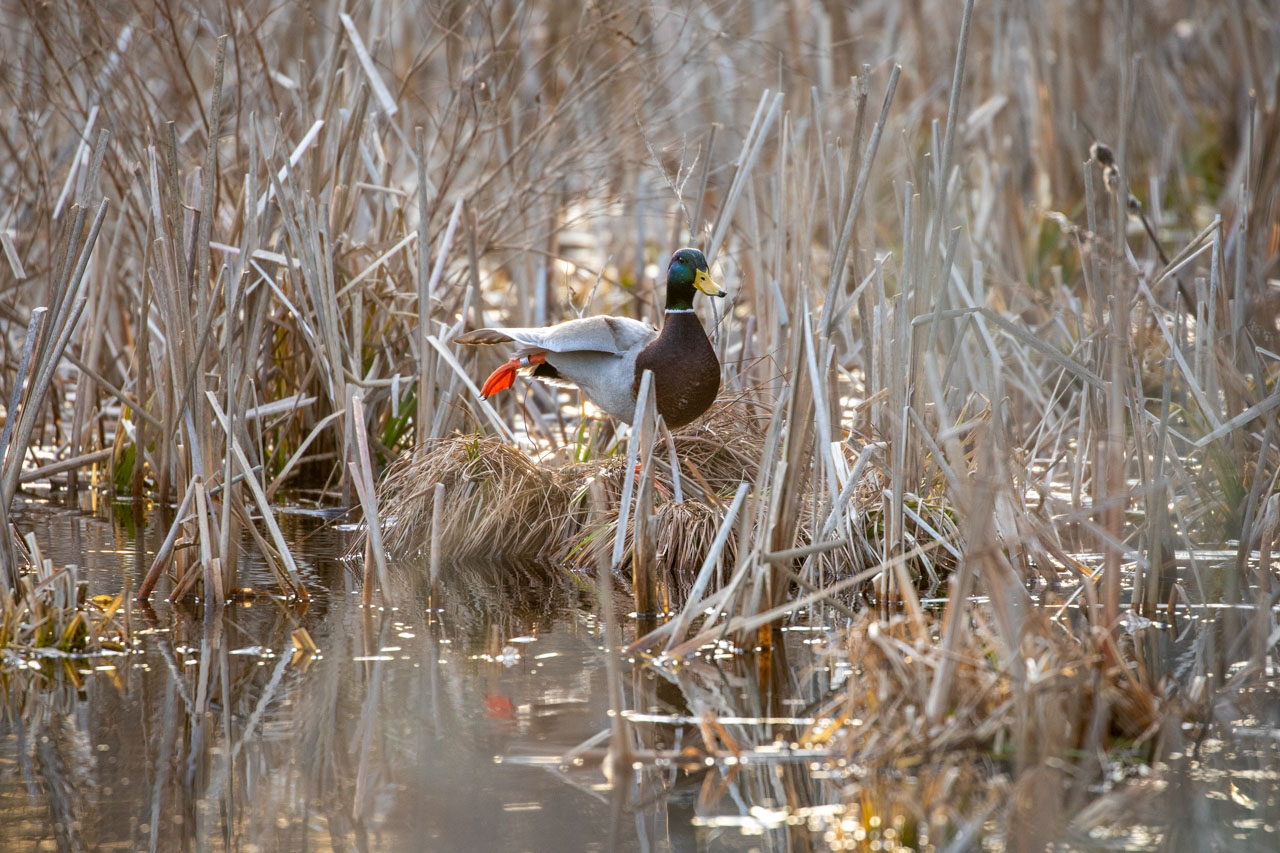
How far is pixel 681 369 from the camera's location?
436cm

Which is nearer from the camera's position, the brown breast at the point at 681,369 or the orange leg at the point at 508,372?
the brown breast at the point at 681,369

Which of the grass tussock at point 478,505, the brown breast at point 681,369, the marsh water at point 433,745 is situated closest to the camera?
the marsh water at point 433,745

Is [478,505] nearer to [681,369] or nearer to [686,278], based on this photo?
[681,369]

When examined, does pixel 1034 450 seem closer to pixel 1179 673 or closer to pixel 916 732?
pixel 1179 673

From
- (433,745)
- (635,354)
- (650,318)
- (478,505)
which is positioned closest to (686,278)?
(635,354)

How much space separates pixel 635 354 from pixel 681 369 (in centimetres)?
26

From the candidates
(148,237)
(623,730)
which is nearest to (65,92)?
(148,237)

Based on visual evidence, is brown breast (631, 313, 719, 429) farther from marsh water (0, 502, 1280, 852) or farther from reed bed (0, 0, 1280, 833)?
marsh water (0, 502, 1280, 852)

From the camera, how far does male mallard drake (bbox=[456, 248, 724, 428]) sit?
437 centimetres

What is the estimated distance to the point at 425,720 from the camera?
2.96 metres

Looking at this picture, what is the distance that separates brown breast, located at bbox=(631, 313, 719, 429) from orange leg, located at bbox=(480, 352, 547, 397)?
1.48 feet

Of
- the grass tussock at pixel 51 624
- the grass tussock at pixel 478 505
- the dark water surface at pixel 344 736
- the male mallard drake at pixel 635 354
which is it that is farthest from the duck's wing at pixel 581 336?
the grass tussock at pixel 51 624

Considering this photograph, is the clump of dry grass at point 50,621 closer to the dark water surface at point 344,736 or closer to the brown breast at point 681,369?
the dark water surface at point 344,736

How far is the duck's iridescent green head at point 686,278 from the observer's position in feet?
14.8
